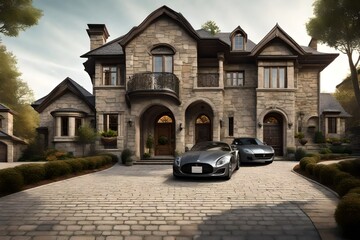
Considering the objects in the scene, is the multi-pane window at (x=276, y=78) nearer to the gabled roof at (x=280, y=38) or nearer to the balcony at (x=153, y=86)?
the gabled roof at (x=280, y=38)

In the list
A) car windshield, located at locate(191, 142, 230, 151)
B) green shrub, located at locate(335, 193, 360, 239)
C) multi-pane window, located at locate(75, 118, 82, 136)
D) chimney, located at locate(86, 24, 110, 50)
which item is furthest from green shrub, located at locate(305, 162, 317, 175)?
chimney, located at locate(86, 24, 110, 50)

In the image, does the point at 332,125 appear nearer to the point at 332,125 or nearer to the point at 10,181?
the point at 332,125

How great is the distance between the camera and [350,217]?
343 centimetres

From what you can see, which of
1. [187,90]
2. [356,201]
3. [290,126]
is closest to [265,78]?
[290,126]

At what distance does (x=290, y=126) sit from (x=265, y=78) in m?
3.71

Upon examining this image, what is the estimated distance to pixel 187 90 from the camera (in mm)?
15109

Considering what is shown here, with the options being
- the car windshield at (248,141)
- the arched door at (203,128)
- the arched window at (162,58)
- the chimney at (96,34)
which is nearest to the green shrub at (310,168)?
the car windshield at (248,141)

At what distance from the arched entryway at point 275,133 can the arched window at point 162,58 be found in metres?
7.85

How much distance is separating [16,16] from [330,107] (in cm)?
2130

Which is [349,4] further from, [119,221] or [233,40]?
[119,221]

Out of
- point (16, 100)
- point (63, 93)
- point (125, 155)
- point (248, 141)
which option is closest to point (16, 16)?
point (63, 93)

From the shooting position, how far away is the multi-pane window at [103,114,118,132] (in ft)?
51.5

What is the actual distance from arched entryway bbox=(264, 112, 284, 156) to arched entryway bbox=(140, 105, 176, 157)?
22.1 ft

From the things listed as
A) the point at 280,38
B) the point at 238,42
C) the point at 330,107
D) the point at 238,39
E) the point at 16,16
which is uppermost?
the point at 238,39
